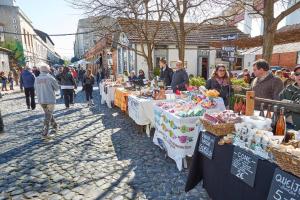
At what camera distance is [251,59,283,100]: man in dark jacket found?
397cm

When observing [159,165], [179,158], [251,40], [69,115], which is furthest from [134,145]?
[251,40]

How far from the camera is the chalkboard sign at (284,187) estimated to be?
1849mm

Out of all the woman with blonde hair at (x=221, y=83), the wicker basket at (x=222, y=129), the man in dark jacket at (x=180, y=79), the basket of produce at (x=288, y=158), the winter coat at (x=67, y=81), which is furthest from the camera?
the winter coat at (x=67, y=81)

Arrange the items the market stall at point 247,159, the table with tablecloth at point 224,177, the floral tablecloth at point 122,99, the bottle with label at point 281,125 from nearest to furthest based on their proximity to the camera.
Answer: the market stall at point 247,159 → the table with tablecloth at point 224,177 → the bottle with label at point 281,125 → the floral tablecloth at point 122,99

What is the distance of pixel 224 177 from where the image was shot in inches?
108

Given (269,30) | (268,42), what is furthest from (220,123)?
(269,30)

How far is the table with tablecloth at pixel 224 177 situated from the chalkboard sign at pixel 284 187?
0.08m

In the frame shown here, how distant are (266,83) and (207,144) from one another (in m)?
1.78

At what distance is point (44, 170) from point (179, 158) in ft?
7.86

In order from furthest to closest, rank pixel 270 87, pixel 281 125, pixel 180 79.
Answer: pixel 180 79, pixel 270 87, pixel 281 125

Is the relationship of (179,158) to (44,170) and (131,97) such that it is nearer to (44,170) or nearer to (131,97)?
(44,170)

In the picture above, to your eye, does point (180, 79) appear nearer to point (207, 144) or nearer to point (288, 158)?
point (207, 144)

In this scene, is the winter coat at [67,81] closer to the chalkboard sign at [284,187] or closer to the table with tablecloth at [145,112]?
the table with tablecloth at [145,112]

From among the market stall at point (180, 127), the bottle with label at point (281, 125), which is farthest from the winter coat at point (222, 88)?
the bottle with label at point (281, 125)
